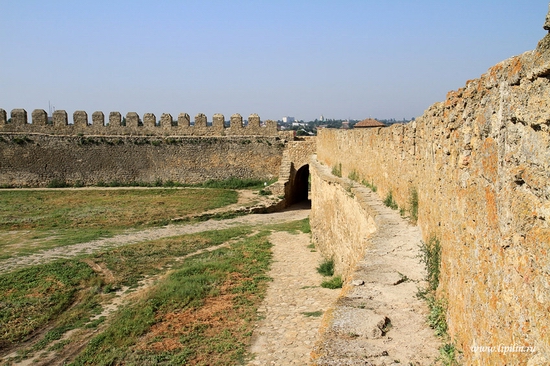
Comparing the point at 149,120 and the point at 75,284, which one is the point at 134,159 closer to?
the point at 149,120

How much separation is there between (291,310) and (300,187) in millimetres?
14269

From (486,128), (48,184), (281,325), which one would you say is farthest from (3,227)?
(486,128)

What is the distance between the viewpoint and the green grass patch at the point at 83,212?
13.4 meters

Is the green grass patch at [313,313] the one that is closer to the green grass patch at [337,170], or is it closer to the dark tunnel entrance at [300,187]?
the green grass patch at [337,170]

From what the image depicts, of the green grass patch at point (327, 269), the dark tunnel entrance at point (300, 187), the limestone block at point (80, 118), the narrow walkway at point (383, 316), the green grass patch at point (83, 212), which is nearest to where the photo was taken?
the narrow walkway at point (383, 316)

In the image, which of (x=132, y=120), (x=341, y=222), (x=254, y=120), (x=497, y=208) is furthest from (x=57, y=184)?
(x=497, y=208)

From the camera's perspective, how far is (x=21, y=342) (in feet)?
22.7

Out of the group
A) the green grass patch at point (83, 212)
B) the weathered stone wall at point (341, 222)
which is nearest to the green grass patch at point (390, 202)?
the weathered stone wall at point (341, 222)

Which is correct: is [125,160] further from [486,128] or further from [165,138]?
[486,128]

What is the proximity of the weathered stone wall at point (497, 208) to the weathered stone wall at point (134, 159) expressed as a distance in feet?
57.7

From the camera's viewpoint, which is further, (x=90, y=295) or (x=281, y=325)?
(x=90, y=295)

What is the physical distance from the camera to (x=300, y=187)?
21484 millimetres

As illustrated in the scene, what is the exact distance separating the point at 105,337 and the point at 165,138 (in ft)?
50.8

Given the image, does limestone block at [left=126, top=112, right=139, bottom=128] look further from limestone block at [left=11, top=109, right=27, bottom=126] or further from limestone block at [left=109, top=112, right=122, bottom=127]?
limestone block at [left=11, top=109, right=27, bottom=126]
